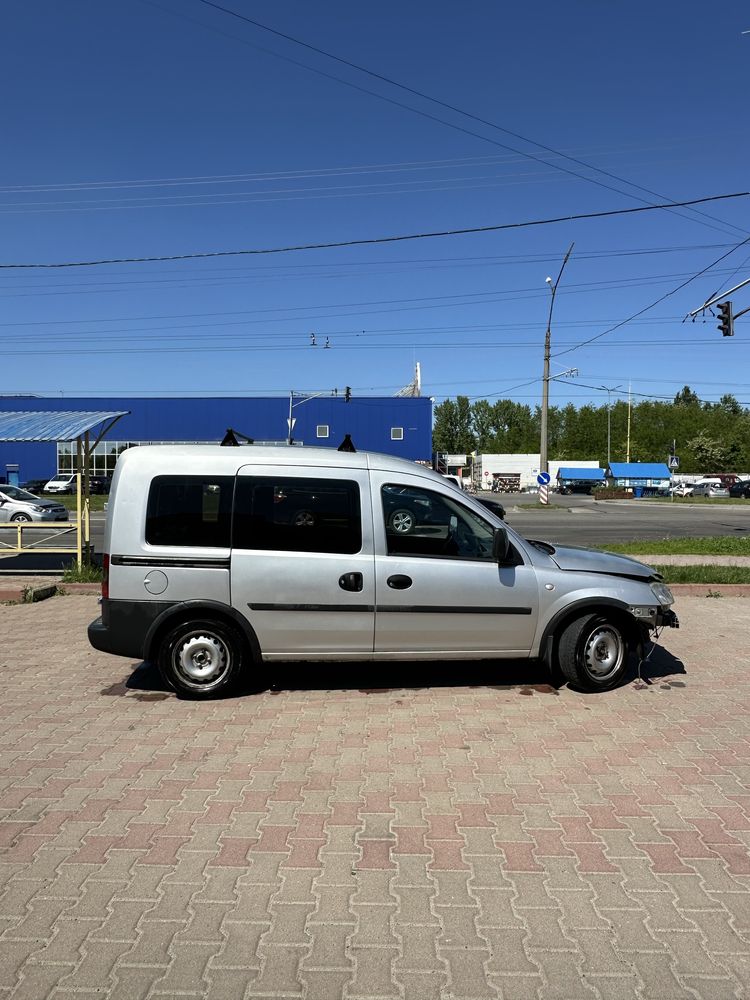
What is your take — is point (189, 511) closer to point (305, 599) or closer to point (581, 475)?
point (305, 599)

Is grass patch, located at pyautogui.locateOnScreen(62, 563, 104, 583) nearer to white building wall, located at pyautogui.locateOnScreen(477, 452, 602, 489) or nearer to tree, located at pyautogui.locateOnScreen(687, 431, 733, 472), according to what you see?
white building wall, located at pyautogui.locateOnScreen(477, 452, 602, 489)

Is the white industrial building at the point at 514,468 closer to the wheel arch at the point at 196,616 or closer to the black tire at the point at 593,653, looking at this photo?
the black tire at the point at 593,653

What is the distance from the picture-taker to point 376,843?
136 inches

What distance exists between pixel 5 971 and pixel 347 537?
3.45 metres

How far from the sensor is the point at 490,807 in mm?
3824

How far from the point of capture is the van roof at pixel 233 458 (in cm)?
552

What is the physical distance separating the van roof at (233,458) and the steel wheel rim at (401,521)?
36cm

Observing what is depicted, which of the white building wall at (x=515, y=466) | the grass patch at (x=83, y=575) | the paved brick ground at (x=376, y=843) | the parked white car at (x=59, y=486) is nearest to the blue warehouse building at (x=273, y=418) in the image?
the parked white car at (x=59, y=486)

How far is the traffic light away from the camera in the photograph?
61.0 feet

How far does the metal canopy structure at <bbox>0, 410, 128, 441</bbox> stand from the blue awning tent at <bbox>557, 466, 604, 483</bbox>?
75.6m

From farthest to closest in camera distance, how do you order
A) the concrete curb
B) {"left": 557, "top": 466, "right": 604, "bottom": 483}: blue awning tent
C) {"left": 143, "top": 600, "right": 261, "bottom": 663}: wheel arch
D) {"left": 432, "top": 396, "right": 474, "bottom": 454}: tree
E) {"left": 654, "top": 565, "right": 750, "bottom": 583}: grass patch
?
{"left": 432, "top": 396, "right": 474, "bottom": 454}: tree → {"left": 557, "top": 466, "right": 604, "bottom": 483}: blue awning tent → {"left": 654, "top": 565, "right": 750, "bottom": 583}: grass patch → the concrete curb → {"left": 143, "top": 600, "right": 261, "bottom": 663}: wheel arch

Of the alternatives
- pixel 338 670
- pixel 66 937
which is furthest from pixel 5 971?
pixel 338 670

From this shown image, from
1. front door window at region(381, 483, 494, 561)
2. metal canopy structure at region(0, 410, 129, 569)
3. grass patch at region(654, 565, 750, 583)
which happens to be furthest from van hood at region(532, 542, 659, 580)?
metal canopy structure at region(0, 410, 129, 569)

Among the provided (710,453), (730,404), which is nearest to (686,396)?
(730,404)
